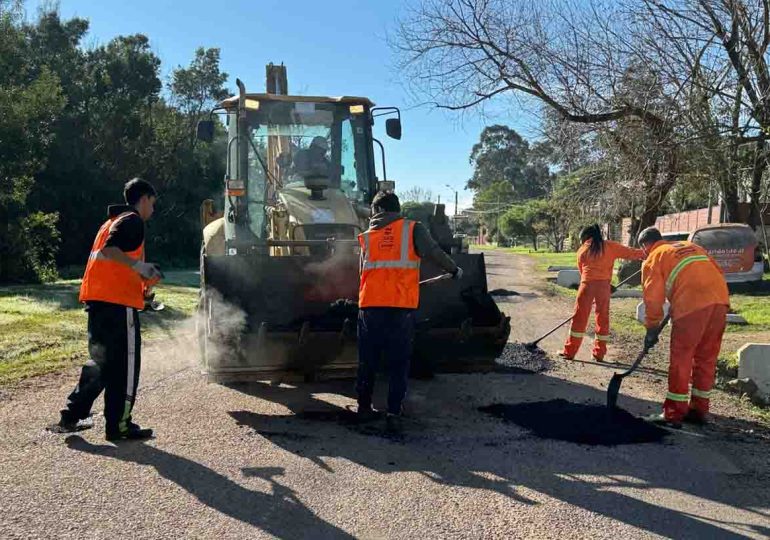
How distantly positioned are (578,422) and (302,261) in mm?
2682

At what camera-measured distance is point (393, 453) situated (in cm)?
489

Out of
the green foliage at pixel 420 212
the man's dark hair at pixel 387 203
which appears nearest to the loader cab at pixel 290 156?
the green foliage at pixel 420 212

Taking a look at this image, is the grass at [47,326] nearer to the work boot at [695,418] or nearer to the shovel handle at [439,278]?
the shovel handle at [439,278]

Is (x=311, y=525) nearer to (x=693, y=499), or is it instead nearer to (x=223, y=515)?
(x=223, y=515)

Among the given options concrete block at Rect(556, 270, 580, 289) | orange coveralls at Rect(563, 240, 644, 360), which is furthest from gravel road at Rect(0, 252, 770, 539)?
concrete block at Rect(556, 270, 580, 289)

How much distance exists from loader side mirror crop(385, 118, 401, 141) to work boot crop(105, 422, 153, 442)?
431cm

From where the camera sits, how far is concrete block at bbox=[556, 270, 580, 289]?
1980 centimetres

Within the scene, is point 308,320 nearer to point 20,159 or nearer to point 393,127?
point 393,127

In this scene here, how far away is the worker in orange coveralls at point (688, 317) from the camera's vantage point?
5785mm

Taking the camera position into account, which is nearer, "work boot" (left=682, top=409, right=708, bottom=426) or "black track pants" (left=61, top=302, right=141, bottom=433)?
"black track pants" (left=61, top=302, right=141, bottom=433)

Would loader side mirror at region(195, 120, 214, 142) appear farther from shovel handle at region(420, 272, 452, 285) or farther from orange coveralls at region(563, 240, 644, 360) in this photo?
orange coveralls at region(563, 240, 644, 360)

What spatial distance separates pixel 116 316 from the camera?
198 inches

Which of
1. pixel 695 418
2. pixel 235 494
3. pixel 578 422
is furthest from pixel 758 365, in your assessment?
pixel 235 494

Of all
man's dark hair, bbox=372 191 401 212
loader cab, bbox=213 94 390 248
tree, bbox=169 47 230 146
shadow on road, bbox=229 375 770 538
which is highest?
tree, bbox=169 47 230 146
